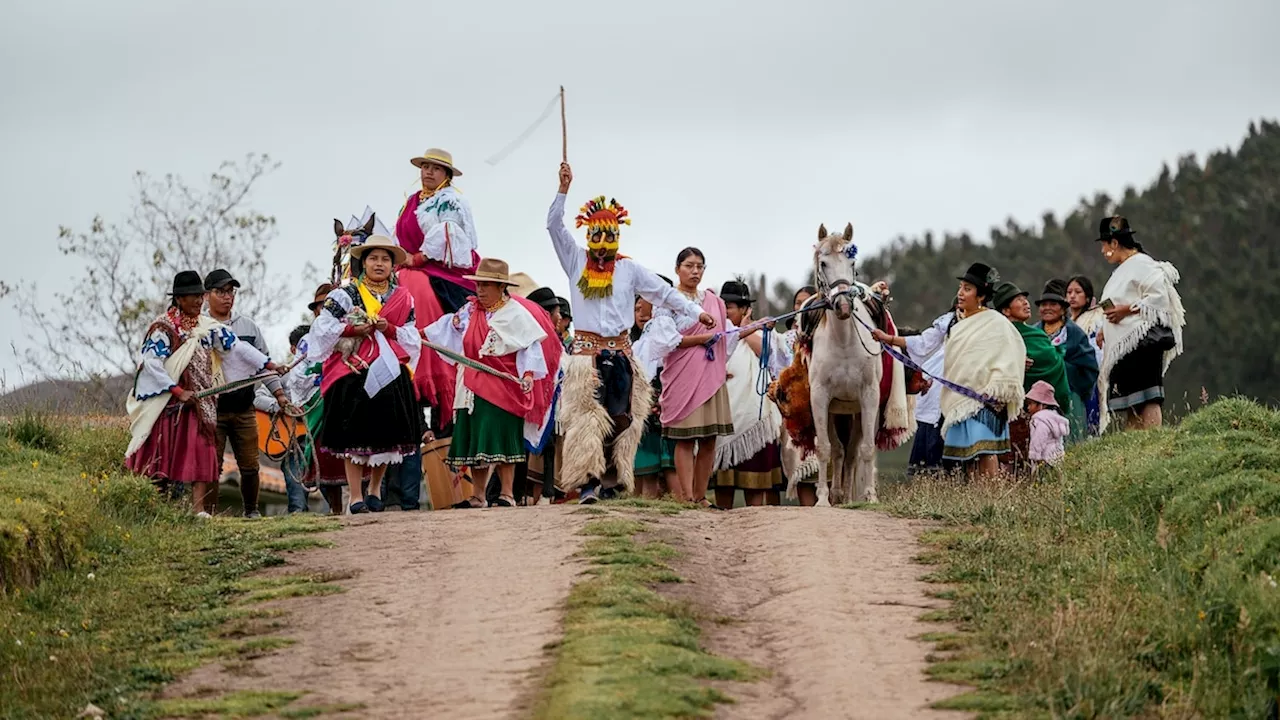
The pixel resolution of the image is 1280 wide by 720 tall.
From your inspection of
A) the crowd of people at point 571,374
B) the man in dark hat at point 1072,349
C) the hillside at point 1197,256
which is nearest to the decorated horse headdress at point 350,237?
the crowd of people at point 571,374

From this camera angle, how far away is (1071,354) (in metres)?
19.1

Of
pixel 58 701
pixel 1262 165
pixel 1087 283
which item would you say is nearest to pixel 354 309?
pixel 58 701

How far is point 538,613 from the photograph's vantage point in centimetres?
1118

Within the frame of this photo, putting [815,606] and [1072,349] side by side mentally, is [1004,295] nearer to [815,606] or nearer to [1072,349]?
[1072,349]

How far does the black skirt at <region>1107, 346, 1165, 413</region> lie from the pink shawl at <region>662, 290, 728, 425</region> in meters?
4.07

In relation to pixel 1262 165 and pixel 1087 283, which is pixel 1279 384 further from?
pixel 1087 283

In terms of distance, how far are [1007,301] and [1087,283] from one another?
8.89 ft

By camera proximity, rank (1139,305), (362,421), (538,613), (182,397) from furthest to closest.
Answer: (1139,305), (182,397), (362,421), (538,613)

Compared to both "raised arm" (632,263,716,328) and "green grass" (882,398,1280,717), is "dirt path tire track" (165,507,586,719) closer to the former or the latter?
"green grass" (882,398,1280,717)

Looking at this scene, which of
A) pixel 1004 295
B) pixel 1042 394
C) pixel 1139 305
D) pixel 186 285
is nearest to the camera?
pixel 186 285

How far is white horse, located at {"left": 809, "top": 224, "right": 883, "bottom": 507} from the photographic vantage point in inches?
679

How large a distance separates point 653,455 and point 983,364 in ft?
9.52

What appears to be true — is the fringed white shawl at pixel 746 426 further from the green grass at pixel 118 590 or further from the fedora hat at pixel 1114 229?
the green grass at pixel 118 590

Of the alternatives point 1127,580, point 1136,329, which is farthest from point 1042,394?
point 1127,580
